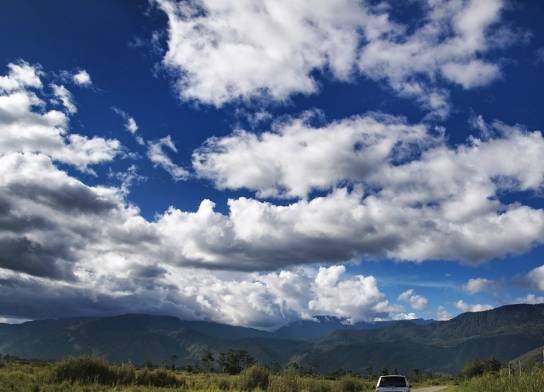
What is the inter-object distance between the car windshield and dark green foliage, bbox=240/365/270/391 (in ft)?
25.0

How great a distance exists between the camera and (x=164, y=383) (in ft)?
124

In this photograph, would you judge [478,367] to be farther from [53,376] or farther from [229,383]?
[53,376]

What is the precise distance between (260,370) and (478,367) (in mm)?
71860

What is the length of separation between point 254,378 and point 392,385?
936 centimetres

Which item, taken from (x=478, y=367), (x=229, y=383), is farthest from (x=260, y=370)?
(x=478, y=367)

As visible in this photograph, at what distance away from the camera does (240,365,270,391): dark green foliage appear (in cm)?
3610

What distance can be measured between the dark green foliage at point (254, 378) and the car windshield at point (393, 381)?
25.0 feet

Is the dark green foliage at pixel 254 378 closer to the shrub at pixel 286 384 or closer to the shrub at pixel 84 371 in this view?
the shrub at pixel 286 384

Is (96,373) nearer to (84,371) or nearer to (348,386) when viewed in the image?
(84,371)

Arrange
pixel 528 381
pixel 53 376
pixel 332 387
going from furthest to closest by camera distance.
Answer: pixel 332 387
pixel 53 376
pixel 528 381

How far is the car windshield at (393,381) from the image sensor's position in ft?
108

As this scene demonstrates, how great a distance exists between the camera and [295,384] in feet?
113

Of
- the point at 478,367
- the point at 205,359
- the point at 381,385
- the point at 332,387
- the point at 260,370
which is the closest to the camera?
the point at 381,385

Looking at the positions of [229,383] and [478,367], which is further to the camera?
[478,367]
